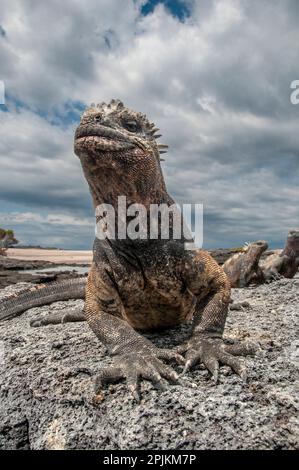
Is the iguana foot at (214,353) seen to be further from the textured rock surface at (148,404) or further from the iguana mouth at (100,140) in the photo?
the iguana mouth at (100,140)

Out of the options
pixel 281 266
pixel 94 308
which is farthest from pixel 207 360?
pixel 281 266

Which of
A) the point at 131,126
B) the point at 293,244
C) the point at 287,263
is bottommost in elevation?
the point at 287,263

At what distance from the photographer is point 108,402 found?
10.2ft

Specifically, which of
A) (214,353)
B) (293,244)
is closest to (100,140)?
(214,353)

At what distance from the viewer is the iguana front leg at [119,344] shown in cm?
320

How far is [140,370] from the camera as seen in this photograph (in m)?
3.24

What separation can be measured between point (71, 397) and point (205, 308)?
1526mm

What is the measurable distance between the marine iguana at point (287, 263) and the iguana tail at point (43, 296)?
19.3ft

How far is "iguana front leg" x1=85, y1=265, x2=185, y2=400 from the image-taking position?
320 cm

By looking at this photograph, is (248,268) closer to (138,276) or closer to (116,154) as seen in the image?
(138,276)

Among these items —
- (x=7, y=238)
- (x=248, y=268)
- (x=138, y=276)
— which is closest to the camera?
(x=138, y=276)

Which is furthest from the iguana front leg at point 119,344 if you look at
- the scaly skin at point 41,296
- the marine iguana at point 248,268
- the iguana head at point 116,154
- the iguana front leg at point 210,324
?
the marine iguana at point 248,268

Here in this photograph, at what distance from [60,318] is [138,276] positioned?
99.6 inches

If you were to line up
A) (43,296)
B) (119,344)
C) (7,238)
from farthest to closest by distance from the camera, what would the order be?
(7,238) < (43,296) < (119,344)
